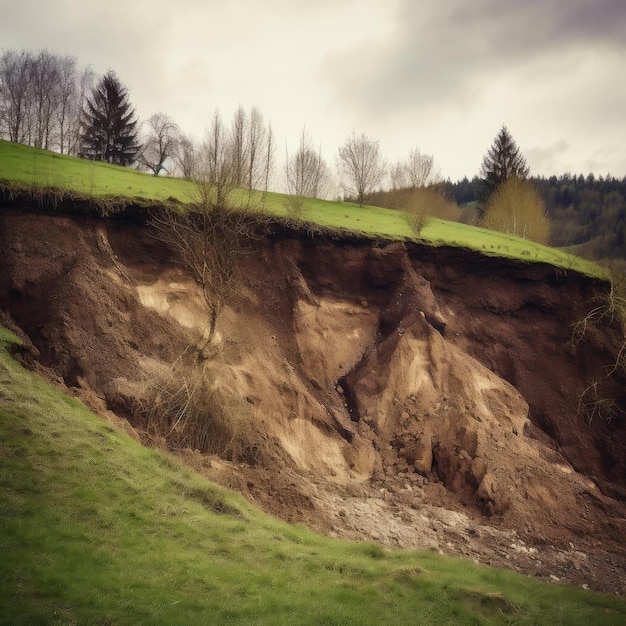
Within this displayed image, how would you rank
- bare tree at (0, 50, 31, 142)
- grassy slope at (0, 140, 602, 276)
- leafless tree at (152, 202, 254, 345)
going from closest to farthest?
1. leafless tree at (152, 202, 254, 345)
2. grassy slope at (0, 140, 602, 276)
3. bare tree at (0, 50, 31, 142)

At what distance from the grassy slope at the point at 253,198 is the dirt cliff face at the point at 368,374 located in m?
1.00

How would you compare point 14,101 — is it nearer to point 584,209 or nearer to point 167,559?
point 167,559

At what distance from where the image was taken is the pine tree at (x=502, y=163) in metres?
49.0

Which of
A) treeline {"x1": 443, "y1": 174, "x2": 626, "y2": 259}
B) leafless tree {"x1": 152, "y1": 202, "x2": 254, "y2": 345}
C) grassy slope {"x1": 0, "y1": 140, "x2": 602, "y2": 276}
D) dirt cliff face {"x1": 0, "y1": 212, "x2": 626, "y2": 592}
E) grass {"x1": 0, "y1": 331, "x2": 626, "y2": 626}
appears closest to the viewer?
grass {"x1": 0, "y1": 331, "x2": 626, "y2": 626}

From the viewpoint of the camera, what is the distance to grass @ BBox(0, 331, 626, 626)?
7777 mm

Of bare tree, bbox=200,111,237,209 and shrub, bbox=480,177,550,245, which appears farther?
shrub, bbox=480,177,550,245

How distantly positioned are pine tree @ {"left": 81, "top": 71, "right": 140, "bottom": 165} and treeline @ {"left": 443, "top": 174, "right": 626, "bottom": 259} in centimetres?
4773

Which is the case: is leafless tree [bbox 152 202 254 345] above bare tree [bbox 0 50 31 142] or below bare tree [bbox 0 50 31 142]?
below

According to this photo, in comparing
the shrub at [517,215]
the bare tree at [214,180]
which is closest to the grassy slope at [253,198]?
the bare tree at [214,180]

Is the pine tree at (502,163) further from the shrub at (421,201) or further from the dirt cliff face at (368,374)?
the dirt cliff face at (368,374)

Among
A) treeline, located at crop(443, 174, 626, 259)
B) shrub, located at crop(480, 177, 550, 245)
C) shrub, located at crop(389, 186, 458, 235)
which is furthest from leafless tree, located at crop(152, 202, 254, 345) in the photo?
treeline, located at crop(443, 174, 626, 259)

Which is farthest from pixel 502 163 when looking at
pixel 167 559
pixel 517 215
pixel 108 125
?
pixel 167 559

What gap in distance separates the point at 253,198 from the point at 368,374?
8855 mm

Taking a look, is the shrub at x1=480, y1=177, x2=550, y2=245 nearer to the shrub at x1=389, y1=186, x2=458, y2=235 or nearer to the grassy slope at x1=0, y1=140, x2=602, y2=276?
the shrub at x1=389, y1=186, x2=458, y2=235
